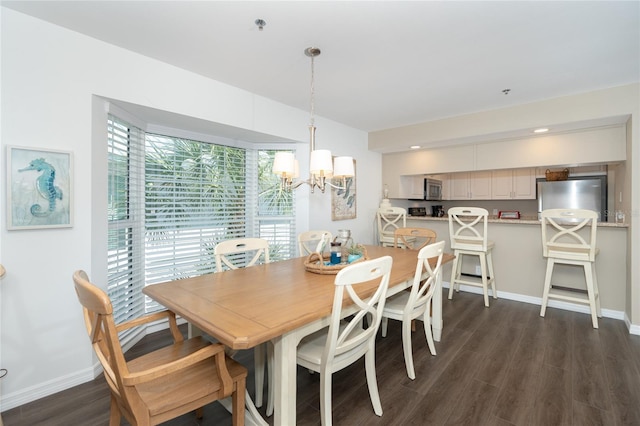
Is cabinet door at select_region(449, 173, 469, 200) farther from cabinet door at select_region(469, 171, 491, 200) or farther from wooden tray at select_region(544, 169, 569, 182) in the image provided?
wooden tray at select_region(544, 169, 569, 182)

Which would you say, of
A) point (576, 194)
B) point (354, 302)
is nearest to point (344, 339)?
point (354, 302)

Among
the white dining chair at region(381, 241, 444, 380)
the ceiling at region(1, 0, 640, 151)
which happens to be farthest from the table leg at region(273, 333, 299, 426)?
the ceiling at region(1, 0, 640, 151)

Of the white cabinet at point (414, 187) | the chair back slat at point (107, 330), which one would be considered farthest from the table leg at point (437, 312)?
the white cabinet at point (414, 187)

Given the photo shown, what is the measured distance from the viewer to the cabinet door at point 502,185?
16.7ft

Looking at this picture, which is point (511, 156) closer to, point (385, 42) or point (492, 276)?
point (492, 276)

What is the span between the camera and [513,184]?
16.5 ft

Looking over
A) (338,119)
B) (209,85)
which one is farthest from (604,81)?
(209,85)

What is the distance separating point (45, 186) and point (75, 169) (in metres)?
0.20

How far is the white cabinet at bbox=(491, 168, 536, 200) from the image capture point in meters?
4.89

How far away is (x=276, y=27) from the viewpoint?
1.96 m

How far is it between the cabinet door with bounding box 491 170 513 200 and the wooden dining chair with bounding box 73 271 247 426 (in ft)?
17.2

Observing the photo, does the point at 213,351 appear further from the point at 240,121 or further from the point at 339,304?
the point at 240,121

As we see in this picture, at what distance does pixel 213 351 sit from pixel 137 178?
2.15 metres

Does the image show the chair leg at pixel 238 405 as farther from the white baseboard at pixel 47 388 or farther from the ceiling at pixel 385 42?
the ceiling at pixel 385 42
